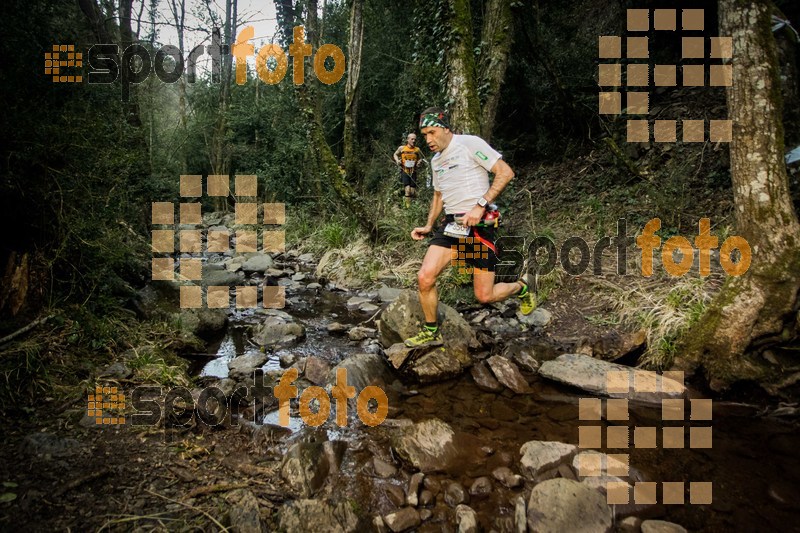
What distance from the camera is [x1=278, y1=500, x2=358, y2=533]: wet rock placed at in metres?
2.07

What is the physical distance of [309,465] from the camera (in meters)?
2.53

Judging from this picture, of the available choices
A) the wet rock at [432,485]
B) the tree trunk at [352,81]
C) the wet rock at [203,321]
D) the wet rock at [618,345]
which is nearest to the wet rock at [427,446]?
the wet rock at [432,485]

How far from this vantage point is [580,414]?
3367 millimetres

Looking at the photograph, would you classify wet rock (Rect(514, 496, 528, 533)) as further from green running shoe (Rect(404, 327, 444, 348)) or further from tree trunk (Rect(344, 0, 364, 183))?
tree trunk (Rect(344, 0, 364, 183))

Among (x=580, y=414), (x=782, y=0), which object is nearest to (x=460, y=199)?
(x=580, y=414)

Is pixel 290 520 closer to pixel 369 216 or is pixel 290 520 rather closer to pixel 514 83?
pixel 369 216

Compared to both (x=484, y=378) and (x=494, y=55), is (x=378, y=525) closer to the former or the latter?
(x=484, y=378)

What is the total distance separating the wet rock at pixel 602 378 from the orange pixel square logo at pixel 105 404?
3543 mm

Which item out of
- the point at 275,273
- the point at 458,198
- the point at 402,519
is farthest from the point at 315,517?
the point at 275,273

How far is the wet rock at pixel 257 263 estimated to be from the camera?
8.25 meters

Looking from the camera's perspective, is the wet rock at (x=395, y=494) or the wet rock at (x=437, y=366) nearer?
the wet rock at (x=395, y=494)

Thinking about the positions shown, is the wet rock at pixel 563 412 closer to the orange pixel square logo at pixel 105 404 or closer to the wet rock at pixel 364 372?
the wet rock at pixel 364 372

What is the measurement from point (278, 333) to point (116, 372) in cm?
186

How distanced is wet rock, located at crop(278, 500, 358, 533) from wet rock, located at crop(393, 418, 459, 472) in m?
0.62
